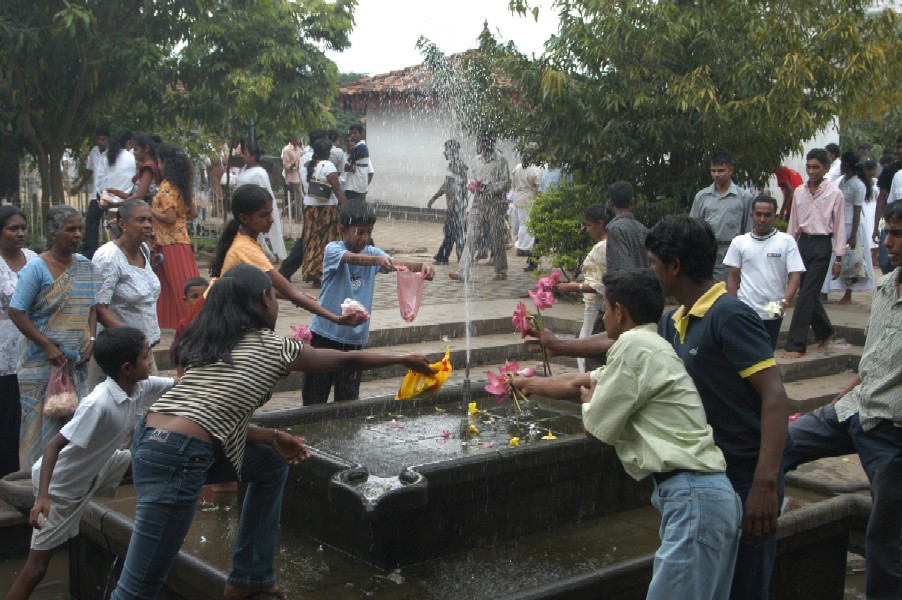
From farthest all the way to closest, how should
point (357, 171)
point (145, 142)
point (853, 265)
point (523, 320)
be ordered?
point (357, 171) < point (853, 265) < point (145, 142) < point (523, 320)

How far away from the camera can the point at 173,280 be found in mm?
8961

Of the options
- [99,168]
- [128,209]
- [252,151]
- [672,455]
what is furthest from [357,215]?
[99,168]

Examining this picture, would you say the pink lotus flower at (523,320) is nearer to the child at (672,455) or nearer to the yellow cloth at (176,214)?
the child at (672,455)

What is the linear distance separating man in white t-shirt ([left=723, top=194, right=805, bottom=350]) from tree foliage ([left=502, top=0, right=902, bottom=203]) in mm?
3036

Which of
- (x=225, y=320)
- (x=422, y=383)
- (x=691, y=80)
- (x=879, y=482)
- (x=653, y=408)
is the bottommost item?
(x=879, y=482)

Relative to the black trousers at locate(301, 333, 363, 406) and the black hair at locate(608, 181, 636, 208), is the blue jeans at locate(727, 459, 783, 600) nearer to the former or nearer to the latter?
the black trousers at locate(301, 333, 363, 406)

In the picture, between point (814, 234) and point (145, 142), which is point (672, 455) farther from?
point (145, 142)

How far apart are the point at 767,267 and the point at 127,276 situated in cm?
489

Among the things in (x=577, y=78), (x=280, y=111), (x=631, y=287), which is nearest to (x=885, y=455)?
(x=631, y=287)

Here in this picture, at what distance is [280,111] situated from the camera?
1833 cm

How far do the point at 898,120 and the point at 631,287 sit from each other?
21.9 meters

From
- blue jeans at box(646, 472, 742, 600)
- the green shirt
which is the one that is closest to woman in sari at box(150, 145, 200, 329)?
the green shirt

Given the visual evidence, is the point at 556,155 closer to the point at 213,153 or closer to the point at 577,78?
the point at 577,78

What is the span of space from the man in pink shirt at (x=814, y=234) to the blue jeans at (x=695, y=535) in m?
6.86
